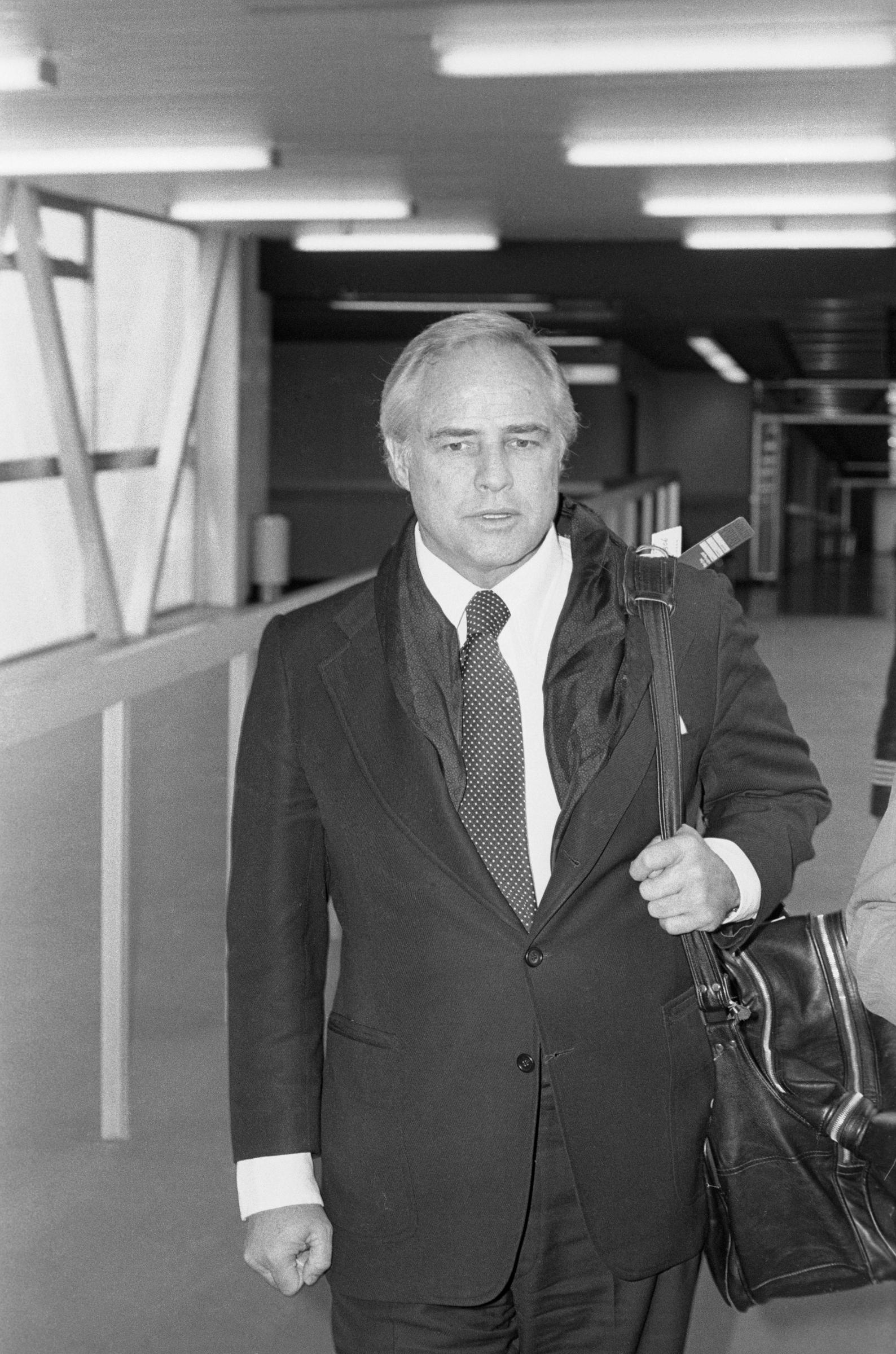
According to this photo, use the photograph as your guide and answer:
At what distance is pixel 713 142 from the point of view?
9.15m

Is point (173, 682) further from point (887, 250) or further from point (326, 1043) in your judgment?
point (887, 250)

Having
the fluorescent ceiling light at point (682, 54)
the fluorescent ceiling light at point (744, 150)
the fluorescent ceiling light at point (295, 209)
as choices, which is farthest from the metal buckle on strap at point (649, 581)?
the fluorescent ceiling light at point (295, 209)

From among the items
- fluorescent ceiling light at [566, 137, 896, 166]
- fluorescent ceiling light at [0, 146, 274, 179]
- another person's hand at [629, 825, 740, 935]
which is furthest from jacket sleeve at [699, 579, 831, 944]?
fluorescent ceiling light at [0, 146, 274, 179]

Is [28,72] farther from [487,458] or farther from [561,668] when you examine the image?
[561,668]

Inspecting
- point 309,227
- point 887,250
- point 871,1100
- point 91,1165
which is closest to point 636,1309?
point 871,1100

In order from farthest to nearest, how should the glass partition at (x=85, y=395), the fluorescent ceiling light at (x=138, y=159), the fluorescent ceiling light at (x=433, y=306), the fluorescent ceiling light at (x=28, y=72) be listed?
the fluorescent ceiling light at (x=433, y=306) → the glass partition at (x=85, y=395) → the fluorescent ceiling light at (x=138, y=159) → the fluorescent ceiling light at (x=28, y=72)

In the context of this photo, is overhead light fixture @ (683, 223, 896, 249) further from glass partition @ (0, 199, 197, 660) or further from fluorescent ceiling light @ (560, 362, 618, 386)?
fluorescent ceiling light @ (560, 362, 618, 386)

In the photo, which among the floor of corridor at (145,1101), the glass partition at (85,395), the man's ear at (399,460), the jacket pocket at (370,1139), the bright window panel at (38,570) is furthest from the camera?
the bright window panel at (38,570)

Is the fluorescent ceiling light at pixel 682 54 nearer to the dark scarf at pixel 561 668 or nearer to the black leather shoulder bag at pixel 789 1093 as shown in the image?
the dark scarf at pixel 561 668

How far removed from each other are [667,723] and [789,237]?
1216 centimetres

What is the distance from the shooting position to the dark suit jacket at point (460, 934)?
192 centimetres

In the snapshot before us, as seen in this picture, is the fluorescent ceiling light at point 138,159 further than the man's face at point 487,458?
Yes

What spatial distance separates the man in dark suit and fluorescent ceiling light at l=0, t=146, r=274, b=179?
8.52m

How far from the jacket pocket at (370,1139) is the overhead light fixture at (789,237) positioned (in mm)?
11440
